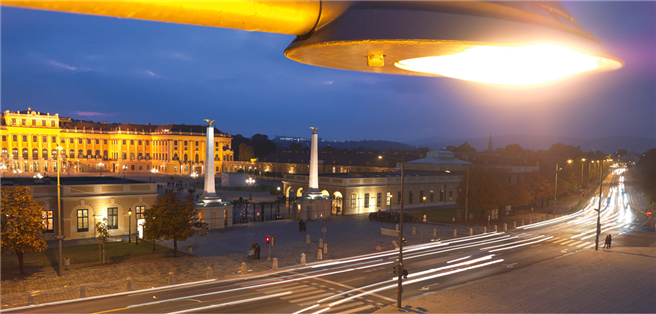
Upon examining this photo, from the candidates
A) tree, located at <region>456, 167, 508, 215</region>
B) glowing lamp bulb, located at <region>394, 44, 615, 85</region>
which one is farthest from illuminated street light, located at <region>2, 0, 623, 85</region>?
tree, located at <region>456, 167, 508, 215</region>

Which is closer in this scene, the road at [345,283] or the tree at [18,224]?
the road at [345,283]

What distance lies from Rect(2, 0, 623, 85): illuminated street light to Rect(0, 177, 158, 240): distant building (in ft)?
115

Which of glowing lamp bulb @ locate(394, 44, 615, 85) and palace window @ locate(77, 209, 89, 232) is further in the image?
palace window @ locate(77, 209, 89, 232)

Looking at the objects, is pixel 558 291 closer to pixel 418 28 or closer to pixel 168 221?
pixel 418 28

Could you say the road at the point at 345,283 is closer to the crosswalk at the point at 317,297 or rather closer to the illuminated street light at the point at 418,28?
the crosswalk at the point at 317,297

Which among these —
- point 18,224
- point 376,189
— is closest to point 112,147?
point 376,189

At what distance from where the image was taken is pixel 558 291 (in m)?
21.2

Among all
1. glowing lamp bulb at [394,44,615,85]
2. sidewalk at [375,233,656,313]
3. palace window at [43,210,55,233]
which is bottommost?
sidewalk at [375,233,656,313]

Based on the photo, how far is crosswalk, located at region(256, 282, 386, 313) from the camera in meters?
18.3

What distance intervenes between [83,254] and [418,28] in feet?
108

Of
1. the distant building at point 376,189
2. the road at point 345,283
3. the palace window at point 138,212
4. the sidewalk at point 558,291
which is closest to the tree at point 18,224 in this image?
the road at point 345,283

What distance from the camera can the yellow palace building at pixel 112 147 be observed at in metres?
120

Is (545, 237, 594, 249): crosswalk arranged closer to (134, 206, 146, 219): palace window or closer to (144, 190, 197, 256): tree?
(144, 190, 197, 256): tree

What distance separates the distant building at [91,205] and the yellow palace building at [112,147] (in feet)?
316
